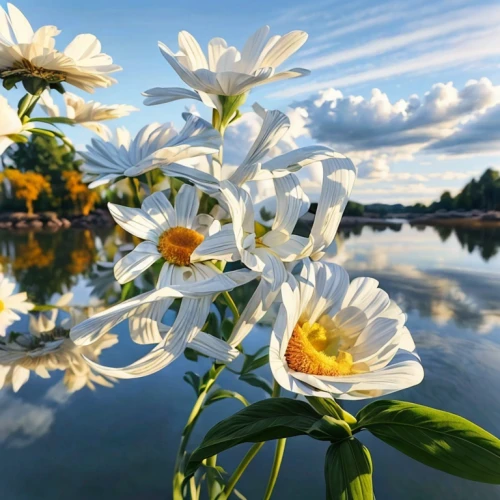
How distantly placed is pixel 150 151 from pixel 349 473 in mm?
205

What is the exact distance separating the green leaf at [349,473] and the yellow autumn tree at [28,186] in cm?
317

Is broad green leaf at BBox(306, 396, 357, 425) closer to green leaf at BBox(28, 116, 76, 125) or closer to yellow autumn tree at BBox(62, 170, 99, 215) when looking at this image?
green leaf at BBox(28, 116, 76, 125)

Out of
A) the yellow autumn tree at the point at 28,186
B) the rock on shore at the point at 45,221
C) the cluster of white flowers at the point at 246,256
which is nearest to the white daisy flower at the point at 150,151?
the cluster of white flowers at the point at 246,256

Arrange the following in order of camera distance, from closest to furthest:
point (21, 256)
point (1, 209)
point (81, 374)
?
point (81, 374)
point (21, 256)
point (1, 209)

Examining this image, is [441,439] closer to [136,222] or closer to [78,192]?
[136,222]

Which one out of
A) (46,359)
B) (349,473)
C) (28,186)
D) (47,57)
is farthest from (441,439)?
(28,186)

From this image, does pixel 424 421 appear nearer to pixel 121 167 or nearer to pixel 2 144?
pixel 121 167

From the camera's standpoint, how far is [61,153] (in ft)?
9.98

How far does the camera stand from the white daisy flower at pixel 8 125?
320 mm

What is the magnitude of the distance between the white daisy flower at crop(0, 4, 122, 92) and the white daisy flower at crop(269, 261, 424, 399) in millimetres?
239

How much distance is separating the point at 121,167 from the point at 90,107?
177mm

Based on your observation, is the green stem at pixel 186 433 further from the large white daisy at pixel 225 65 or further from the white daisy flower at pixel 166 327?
the large white daisy at pixel 225 65

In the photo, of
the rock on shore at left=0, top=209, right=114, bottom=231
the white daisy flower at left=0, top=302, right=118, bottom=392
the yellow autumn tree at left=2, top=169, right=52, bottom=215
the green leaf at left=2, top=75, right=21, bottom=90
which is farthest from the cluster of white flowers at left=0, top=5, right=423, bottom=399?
the yellow autumn tree at left=2, top=169, right=52, bottom=215

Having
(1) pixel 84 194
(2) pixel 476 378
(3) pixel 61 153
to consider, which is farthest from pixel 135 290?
(3) pixel 61 153
